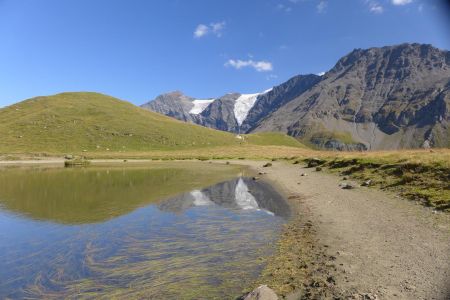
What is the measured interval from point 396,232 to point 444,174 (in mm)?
13053

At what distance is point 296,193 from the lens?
3591 centimetres

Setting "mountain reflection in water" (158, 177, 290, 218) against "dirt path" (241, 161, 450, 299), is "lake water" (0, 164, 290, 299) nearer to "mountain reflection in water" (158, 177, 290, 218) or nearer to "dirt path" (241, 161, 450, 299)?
"mountain reflection in water" (158, 177, 290, 218)

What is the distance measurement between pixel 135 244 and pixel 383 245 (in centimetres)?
1285

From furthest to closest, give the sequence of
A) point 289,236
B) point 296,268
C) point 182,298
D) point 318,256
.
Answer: point 289,236 < point 318,256 < point 296,268 < point 182,298

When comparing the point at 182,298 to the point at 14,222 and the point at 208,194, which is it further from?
the point at 208,194

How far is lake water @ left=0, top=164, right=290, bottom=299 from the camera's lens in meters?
13.4

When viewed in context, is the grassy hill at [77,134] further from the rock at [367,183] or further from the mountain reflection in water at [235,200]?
the rock at [367,183]

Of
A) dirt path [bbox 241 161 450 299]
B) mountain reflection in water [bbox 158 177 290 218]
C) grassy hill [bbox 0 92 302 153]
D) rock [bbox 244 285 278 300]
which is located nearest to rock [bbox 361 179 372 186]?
dirt path [bbox 241 161 450 299]

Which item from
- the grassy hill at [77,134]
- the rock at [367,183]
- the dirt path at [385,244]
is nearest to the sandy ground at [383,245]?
the dirt path at [385,244]

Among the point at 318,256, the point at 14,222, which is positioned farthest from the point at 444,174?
the point at 14,222

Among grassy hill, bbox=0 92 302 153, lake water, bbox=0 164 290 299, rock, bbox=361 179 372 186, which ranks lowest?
lake water, bbox=0 164 290 299

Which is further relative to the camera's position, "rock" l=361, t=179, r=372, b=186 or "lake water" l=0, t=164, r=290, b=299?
"rock" l=361, t=179, r=372, b=186

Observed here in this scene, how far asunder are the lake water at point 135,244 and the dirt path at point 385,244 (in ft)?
11.1

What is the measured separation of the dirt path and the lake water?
3.38m
